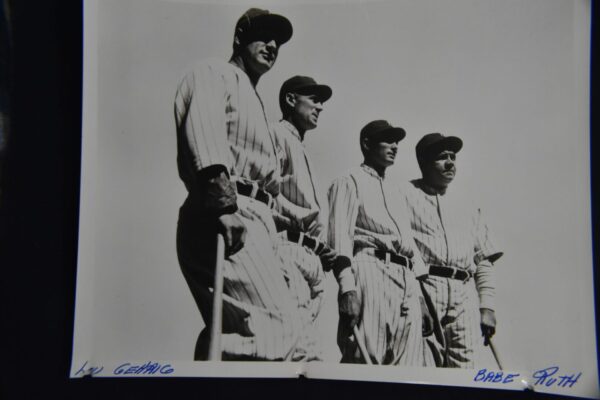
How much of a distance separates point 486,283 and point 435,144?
0.53 feet

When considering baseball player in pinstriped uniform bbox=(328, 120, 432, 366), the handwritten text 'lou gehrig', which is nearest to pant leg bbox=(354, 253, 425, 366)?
baseball player in pinstriped uniform bbox=(328, 120, 432, 366)

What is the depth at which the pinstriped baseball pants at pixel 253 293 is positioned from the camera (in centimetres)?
55

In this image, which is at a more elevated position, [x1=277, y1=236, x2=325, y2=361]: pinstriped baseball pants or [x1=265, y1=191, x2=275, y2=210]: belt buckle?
[x1=265, y1=191, x2=275, y2=210]: belt buckle

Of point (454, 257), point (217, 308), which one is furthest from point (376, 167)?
point (217, 308)

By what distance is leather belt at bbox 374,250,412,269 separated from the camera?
1.81ft

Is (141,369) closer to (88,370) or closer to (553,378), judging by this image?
(88,370)

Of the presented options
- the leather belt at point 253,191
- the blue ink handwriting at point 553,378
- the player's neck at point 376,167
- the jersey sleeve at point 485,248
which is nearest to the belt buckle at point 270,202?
the leather belt at point 253,191

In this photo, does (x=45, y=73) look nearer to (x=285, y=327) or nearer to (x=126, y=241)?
(x=126, y=241)

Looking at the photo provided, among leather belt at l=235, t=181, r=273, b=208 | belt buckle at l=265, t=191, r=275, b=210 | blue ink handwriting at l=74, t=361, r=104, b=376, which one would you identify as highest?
leather belt at l=235, t=181, r=273, b=208

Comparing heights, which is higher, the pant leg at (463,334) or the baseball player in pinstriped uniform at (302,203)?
the baseball player in pinstriped uniform at (302,203)

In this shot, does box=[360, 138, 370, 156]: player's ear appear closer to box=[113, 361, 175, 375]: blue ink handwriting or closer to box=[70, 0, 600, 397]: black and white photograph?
box=[70, 0, 600, 397]: black and white photograph

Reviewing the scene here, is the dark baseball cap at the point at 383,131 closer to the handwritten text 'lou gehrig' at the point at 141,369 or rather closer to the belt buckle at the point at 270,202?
the belt buckle at the point at 270,202

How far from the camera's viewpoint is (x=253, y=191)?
553mm

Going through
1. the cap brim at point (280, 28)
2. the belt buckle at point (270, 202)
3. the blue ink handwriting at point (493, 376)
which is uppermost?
the cap brim at point (280, 28)
